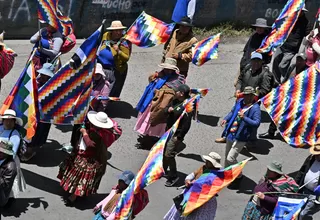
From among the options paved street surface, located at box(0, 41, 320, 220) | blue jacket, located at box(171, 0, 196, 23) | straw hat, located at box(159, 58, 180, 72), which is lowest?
paved street surface, located at box(0, 41, 320, 220)

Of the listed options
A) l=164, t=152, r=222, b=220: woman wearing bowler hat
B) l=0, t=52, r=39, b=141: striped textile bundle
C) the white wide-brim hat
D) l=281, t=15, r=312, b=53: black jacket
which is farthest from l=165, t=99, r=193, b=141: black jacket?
l=281, t=15, r=312, b=53: black jacket

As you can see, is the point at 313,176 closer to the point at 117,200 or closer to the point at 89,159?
the point at 117,200

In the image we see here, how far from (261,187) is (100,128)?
7.79 feet

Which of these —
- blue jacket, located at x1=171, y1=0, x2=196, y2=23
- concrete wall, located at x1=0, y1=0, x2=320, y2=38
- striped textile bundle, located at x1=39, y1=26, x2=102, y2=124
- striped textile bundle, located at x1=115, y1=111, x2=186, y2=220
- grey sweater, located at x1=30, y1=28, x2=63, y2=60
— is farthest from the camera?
concrete wall, located at x1=0, y1=0, x2=320, y2=38

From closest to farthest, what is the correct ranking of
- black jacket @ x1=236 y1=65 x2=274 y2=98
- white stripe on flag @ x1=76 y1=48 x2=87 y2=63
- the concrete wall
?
white stripe on flag @ x1=76 y1=48 x2=87 y2=63 < black jacket @ x1=236 y1=65 x2=274 y2=98 < the concrete wall

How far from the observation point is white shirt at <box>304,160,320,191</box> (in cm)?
1111

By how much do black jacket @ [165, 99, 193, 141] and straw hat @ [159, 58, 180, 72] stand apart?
1.96 ft

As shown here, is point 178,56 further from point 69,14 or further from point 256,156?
point 69,14

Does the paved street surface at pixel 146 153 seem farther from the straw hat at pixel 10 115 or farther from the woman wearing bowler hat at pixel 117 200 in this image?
the woman wearing bowler hat at pixel 117 200

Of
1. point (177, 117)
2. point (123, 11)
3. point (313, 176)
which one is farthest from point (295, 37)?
point (313, 176)

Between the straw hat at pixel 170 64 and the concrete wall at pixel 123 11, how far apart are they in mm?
4978

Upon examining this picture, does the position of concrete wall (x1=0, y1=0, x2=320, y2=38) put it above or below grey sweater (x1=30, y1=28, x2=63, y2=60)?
below

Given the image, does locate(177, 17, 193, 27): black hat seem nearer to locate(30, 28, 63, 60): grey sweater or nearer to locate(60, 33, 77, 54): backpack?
locate(60, 33, 77, 54): backpack

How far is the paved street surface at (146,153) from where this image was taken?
38.6 feet
